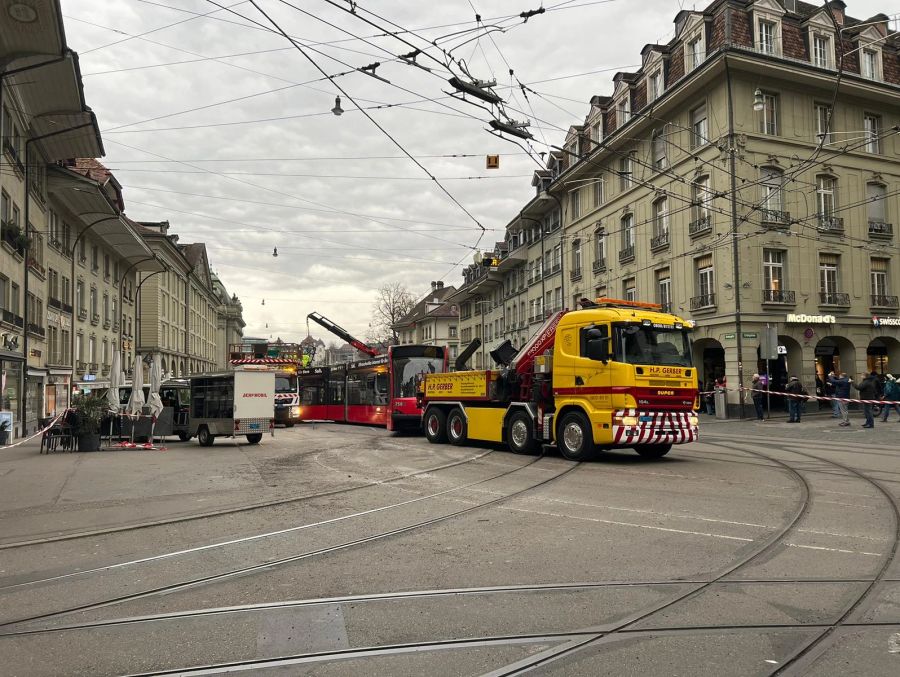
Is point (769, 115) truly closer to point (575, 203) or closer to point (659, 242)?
point (659, 242)

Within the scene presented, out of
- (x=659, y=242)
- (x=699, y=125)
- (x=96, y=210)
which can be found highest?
(x=699, y=125)

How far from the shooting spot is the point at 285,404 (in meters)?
30.1

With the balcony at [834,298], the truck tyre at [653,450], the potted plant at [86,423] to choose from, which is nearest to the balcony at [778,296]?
the balcony at [834,298]

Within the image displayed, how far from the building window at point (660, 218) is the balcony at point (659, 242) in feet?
0.20

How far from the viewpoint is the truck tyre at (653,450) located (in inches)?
566

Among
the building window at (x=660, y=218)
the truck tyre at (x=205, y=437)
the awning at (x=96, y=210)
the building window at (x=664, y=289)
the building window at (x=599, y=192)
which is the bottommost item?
the truck tyre at (x=205, y=437)

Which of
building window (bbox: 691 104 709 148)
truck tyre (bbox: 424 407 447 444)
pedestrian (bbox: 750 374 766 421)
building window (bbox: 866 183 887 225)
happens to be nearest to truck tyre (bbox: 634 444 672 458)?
truck tyre (bbox: 424 407 447 444)

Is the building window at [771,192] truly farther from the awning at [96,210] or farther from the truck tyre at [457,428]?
the awning at [96,210]

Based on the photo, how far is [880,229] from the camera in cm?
3039

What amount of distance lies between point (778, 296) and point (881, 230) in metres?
6.79

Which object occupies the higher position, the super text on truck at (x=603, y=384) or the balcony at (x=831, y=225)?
the balcony at (x=831, y=225)

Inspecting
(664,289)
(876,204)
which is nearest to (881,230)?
(876,204)

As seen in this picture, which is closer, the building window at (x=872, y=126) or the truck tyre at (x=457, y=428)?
the truck tyre at (x=457, y=428)

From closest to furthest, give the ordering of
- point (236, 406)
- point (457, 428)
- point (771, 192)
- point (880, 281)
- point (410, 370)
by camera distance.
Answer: point (457, 428), point (236, 406), point (410, 370), point (771, 192), point (880, 281)
